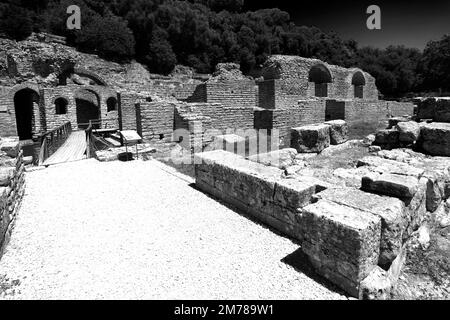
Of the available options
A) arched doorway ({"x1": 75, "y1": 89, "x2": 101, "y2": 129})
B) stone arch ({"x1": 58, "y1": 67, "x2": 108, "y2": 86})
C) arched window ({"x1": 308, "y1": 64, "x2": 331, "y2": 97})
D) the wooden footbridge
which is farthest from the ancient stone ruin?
stone arch ({"x1": 58, "y1": 67, "x2": 108, "y2": 86})

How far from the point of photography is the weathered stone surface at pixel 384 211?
9.80 ft

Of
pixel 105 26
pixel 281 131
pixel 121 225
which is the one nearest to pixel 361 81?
pixel 281 131

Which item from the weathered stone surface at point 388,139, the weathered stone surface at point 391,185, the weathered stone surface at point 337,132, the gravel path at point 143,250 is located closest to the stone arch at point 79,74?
the weathered stone surface at point 337,132

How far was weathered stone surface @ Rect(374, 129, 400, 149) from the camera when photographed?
734 centimetres

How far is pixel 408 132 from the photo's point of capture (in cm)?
679

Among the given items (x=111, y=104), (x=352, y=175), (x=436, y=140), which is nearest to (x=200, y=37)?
(x=111, y=104)

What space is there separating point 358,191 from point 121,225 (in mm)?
3443

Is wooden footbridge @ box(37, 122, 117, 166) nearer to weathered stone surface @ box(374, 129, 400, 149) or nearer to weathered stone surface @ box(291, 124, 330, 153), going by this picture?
weathered stone surface @ box(291, 124, 330, 153)

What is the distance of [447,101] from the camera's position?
24.3 ft
